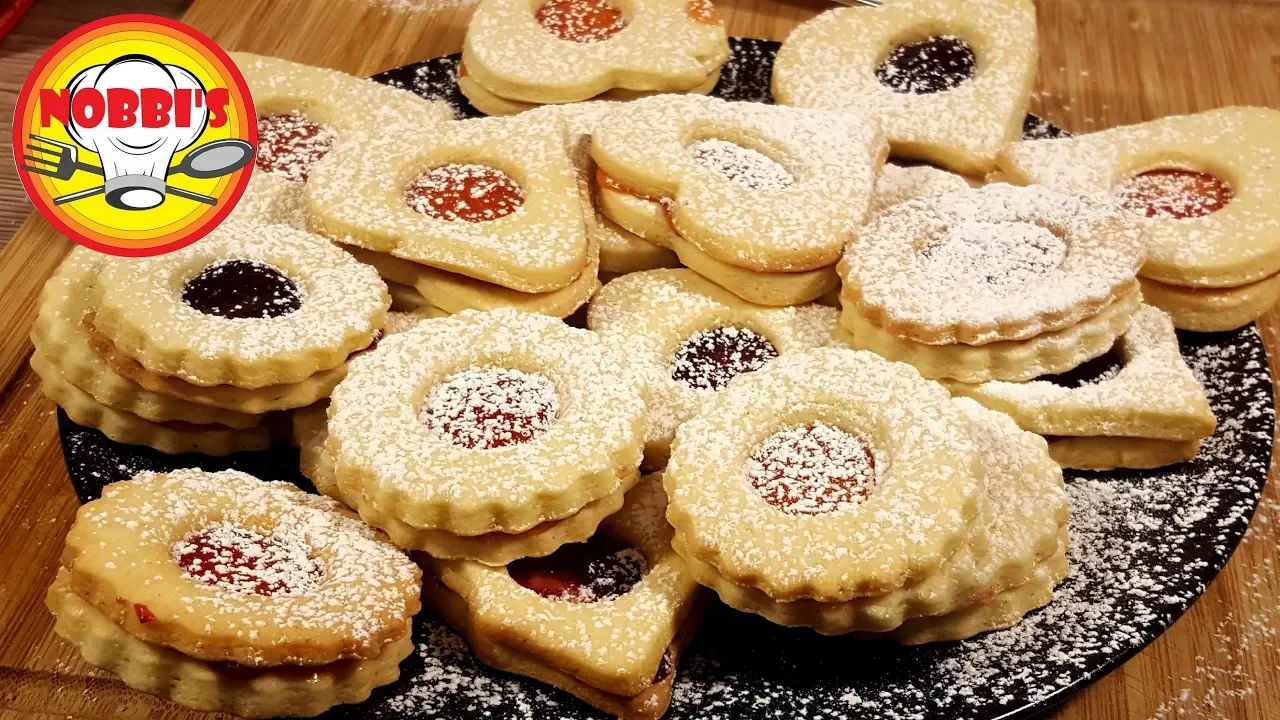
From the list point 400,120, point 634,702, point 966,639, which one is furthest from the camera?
point 400,120

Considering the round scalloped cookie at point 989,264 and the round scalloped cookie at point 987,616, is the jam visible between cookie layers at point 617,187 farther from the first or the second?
the round scalloped cookie at point 987,616

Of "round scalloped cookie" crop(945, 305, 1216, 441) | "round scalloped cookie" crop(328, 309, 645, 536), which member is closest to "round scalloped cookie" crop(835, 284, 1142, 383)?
"round scalloped cookie" crop(945, 305, 1216, 441)

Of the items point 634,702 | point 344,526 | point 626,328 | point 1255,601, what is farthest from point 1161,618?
point 344,526

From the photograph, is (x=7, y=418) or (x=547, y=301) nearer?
(x=547, y=301)

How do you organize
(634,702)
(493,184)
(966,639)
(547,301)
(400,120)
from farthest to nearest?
(400,120), (493,184), (547,301), (966,639), (634,702)

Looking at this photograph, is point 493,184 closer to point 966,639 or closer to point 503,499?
point 503,499

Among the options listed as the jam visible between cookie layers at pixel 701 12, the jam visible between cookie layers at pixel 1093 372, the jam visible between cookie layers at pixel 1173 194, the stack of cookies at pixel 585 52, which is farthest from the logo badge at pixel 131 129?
the jam visible between cookie layers at pixel 1173 194
